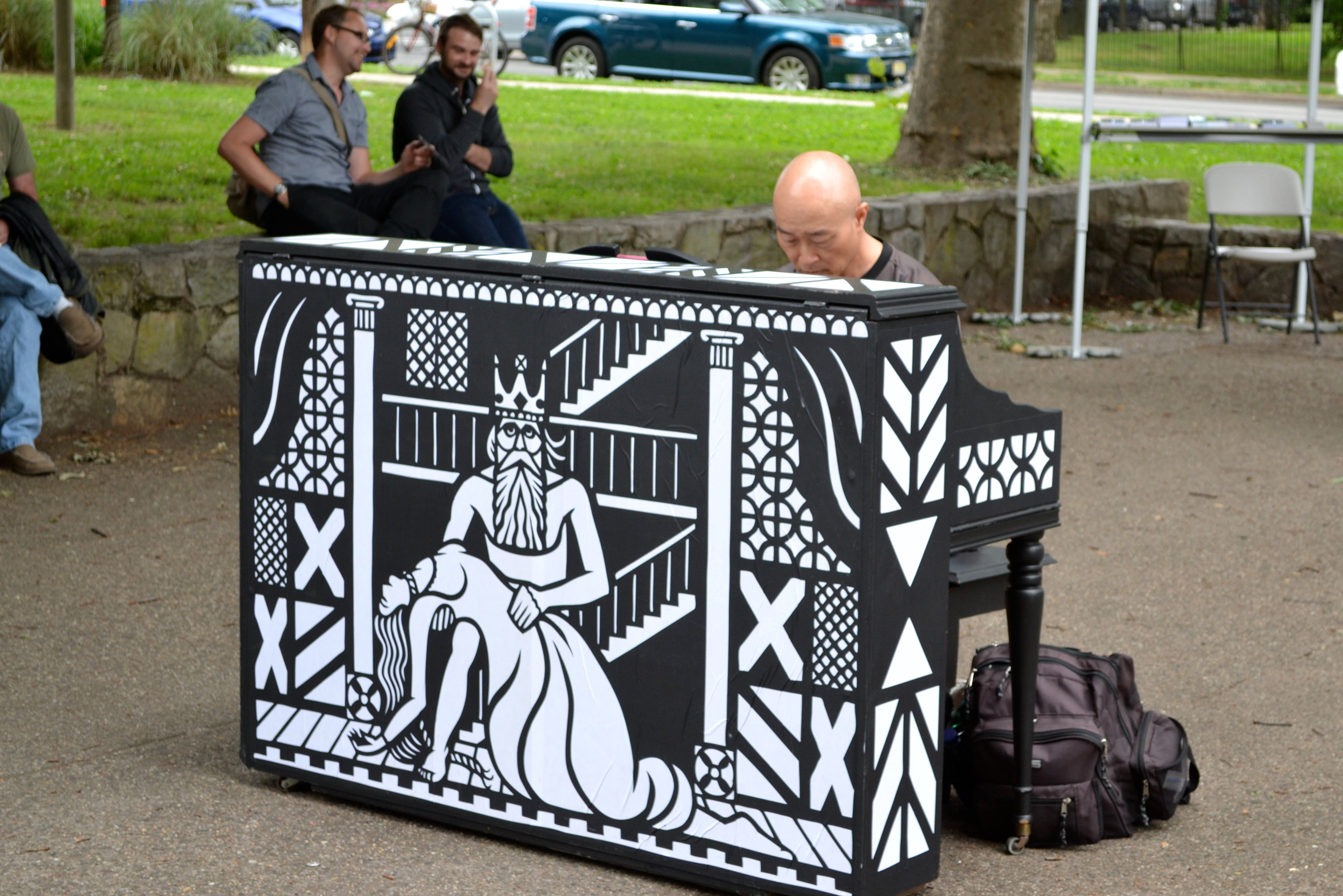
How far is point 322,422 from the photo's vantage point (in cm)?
361

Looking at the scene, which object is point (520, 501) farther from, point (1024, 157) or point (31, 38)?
point (31, 38)

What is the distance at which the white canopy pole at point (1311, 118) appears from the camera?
1052 cm

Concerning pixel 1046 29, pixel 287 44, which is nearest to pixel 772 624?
pixel 287 44

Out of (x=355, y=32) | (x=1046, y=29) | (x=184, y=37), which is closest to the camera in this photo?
(x=355, y=32)

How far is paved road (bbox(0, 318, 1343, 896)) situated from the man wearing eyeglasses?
1.09 metres

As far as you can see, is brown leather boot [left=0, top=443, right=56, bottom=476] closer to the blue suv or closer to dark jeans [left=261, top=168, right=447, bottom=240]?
dark jeans [left=261, top=168, right=447, bottom=240]

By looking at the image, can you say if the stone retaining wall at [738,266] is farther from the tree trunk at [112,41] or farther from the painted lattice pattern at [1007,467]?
the tree trunk at [112,41]

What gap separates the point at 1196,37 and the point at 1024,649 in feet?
36.8

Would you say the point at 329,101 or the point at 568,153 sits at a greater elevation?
the point at 329,101

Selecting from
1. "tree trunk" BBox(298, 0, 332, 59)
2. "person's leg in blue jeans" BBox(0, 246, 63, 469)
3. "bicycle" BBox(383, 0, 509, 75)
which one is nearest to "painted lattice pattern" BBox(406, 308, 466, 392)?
"person's leg in blue jeans" BBox(0, 246, 63, 469)

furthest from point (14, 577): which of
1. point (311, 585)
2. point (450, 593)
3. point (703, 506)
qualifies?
point (703, 506)

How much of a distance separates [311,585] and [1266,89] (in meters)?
23.2

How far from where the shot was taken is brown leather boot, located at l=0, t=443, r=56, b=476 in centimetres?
647

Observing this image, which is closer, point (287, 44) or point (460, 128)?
point (460, 128)
